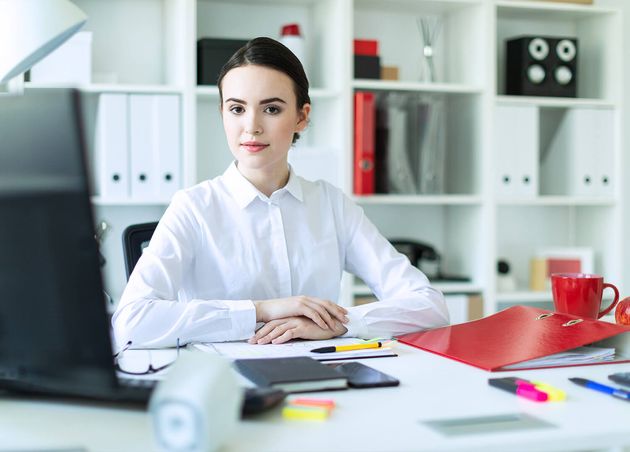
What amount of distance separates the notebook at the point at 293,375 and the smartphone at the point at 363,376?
20 millimetres

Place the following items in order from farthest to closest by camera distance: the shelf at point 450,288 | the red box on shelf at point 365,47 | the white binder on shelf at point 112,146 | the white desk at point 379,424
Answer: the red box on shelf at point 365,47, the shelf at point 450,288, the white binder on shelf at point 112,146, the white desk at point 379,424

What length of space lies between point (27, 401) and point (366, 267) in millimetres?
1136

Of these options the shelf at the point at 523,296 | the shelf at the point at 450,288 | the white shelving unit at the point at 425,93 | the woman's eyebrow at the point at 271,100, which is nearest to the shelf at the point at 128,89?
the white shelving unit at the point at 425,93

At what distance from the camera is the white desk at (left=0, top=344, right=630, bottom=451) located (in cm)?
89

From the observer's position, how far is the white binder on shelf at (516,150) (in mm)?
3400

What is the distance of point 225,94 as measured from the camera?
1905 mm

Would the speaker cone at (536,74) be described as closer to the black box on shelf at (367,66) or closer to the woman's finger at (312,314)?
the black box on shelf at (367,66)

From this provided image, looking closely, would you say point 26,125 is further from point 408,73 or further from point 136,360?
point 408,73

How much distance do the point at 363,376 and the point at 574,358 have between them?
0.38 metres

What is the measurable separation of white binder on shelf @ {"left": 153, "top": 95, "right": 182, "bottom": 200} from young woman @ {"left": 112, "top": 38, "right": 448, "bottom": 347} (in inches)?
41.2

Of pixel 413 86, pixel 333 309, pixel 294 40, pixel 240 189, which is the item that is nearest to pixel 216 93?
pixel 294 40

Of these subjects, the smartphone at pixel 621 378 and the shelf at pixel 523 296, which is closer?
the smartphone at pixel 621 378

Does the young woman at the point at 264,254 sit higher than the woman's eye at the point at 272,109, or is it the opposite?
the woman's eye at the point at 272,109

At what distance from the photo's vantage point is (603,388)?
3.70 ft
